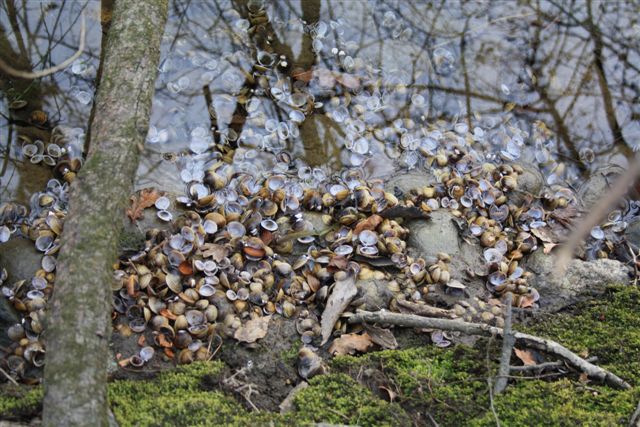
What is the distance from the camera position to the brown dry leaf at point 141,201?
11.6 ft

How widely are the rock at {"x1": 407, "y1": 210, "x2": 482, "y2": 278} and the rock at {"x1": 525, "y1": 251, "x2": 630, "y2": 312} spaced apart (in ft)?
1.11

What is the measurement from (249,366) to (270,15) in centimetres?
277

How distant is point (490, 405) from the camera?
2.72 metres

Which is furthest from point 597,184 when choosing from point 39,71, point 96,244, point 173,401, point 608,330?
point 39,71

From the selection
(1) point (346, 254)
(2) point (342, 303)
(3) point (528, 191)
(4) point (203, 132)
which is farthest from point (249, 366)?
(3) point (528, 191)

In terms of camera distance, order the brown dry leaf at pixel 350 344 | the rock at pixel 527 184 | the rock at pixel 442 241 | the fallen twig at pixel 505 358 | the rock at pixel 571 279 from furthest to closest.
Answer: the rock at pixel 527 184 → the rock at pixel 442 241 → the rock at pixel 571 279 → the brown dry leaf at pixel 350 344 → the fallen twig at pixel 505 358

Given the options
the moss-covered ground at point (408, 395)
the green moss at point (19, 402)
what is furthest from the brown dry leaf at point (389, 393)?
the green moss at point (19, 402)

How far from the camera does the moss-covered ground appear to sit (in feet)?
8.41

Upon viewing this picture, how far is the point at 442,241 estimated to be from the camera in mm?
3768

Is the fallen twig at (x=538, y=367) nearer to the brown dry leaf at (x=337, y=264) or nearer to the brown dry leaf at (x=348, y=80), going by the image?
the brown dry leaf at (x=337, y=264)

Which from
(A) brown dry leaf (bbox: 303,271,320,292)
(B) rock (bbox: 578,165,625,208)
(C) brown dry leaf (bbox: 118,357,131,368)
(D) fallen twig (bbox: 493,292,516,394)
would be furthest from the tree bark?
(B) rock (bbox: 578,165,625,208)

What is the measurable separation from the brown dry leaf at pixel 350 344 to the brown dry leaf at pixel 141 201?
1.23 metres

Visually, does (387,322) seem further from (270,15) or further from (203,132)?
(270,15)

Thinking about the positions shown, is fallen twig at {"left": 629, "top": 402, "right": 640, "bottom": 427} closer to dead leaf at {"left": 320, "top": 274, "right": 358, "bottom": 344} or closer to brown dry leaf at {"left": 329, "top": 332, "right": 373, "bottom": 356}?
brown dry leaf at {"left": 329, "top": 332, "right": 373, "bottom": 356}
